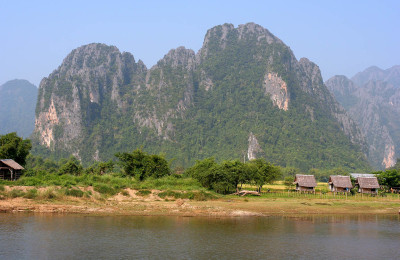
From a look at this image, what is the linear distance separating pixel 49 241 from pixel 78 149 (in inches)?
4303

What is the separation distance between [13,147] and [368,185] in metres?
41.5

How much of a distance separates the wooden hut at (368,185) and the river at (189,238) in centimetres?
2257

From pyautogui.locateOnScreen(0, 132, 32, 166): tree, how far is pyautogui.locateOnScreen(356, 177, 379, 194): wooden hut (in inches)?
1564

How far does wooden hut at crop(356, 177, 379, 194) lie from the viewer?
5072cm

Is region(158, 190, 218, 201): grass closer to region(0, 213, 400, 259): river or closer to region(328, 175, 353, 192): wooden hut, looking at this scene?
region(0, 213, 400, 259): river

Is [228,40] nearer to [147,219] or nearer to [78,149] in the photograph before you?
[78,149]

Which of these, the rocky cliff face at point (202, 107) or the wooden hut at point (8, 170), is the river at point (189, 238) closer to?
the wooden hut at point (8, 170)

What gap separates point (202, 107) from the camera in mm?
146250

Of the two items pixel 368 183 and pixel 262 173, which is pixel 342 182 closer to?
pixel 368 183

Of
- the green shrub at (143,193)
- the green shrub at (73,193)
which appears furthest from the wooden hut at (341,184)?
the green shrub at (73,193)

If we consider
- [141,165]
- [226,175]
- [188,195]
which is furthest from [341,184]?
[141,165]

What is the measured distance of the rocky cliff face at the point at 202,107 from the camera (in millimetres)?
127375

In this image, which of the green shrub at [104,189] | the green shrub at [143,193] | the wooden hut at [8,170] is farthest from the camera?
the wooden hut at [8,170]

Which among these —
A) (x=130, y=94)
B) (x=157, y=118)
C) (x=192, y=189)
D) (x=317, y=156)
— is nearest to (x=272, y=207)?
(x=192, y=189)
